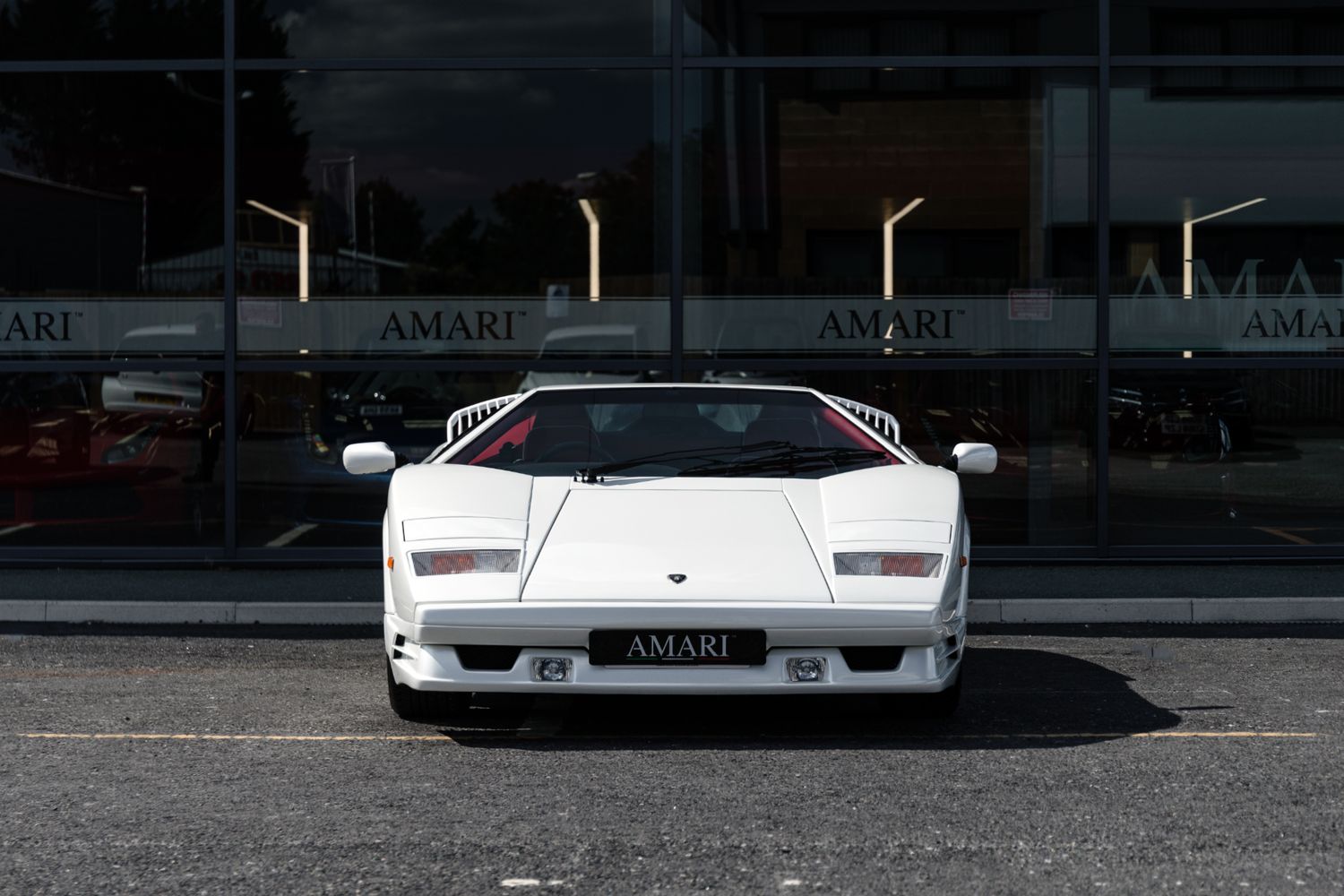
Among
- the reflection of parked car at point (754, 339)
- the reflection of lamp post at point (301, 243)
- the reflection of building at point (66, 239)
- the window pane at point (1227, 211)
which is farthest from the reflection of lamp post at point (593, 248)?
the window pane at point (1227, 211)

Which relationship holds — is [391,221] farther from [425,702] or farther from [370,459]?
[425,702]

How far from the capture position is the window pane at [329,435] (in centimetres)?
1118

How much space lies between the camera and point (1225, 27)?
11336mm

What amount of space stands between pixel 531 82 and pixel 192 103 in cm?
228

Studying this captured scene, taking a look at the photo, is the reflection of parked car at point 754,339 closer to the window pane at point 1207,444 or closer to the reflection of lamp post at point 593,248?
the reflection of lamp post at point 593,248

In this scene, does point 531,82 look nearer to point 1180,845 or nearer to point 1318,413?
point 1318,413

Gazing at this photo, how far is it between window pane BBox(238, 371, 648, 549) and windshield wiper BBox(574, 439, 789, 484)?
443 cm

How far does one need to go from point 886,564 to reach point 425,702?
1732 millimetres

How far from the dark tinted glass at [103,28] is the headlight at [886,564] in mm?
7310

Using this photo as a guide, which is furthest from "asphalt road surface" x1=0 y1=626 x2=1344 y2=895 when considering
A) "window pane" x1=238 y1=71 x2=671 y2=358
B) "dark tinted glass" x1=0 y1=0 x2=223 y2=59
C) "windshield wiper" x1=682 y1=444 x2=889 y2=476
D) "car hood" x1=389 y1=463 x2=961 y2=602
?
"dark tinted glass" x1=0 y1=0 x2=223 y2=59

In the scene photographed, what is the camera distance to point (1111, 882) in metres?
4.10

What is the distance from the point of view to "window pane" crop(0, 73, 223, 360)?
11.3 meters

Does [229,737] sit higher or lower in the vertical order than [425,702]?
lower

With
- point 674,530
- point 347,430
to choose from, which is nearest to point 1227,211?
point 347,430
